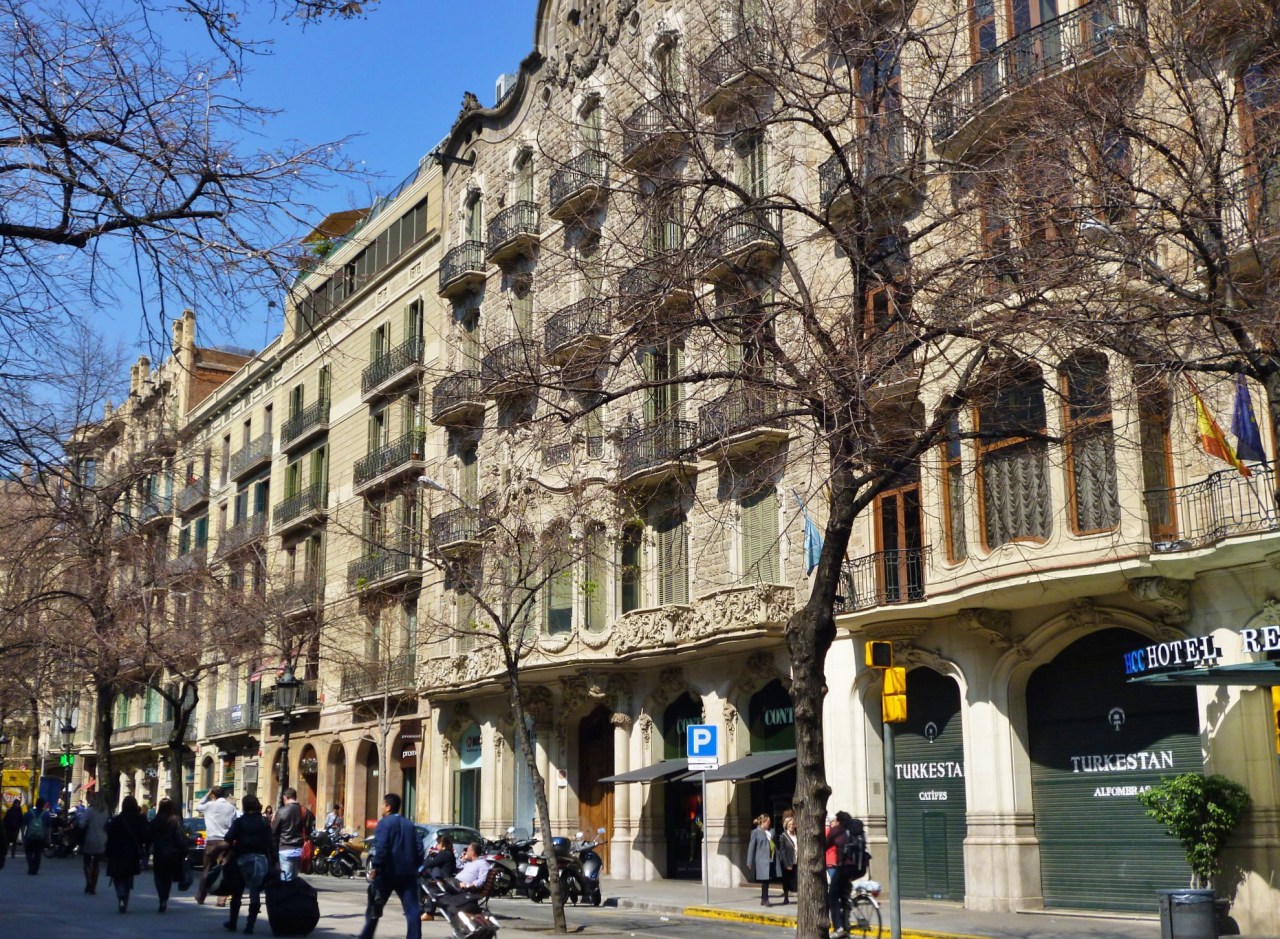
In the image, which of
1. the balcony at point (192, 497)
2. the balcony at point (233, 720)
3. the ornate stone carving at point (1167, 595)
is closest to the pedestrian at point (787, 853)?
the ornate stone carving at point (1167, 595)

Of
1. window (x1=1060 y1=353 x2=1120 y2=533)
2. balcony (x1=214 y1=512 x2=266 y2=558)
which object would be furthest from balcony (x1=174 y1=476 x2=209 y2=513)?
window (x1=1060 y1=353 x2=1120 y2=533)

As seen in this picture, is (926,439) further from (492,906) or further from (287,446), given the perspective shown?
(287,446)

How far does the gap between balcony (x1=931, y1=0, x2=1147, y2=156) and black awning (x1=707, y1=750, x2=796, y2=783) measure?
12.6 metres

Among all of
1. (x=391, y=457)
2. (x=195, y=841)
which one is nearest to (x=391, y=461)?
(x=391, y=457)

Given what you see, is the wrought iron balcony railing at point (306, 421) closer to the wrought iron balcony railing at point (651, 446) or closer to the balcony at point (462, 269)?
the balcony at point (462, 269)

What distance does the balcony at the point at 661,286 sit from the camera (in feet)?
45.7

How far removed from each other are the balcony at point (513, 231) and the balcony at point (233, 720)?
78.3 feet

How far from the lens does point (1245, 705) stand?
784 inches

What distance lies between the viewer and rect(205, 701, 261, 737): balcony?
54.8 meters

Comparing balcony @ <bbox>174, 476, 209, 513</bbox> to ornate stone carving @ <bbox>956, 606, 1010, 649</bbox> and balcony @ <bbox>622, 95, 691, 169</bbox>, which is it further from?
balcony @ <bbox>622, 95, 691, 169</bbox>

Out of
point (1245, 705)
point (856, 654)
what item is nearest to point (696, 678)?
point (856, 654)

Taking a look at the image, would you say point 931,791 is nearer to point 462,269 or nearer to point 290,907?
point 290,907

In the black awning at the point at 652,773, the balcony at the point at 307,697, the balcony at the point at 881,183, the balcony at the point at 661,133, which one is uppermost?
the balcony at the point at 661,133

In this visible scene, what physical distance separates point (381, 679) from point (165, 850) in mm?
23694
